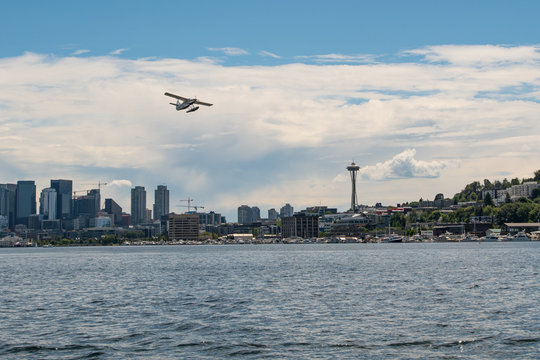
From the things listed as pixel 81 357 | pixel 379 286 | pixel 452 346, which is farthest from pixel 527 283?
pixel 81 357

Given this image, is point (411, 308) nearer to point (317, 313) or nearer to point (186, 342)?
point (317, 313)

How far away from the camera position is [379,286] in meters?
71.1

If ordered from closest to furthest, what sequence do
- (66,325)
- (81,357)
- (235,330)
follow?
→ (81,357) → (235,330) → (66,325)

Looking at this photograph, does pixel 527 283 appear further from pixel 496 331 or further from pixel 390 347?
pixel 390 347

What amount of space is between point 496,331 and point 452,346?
5.72 metres

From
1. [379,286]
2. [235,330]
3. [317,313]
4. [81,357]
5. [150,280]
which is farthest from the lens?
[150,280]

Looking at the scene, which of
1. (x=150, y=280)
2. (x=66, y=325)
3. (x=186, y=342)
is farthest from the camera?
(x=150, y=280)

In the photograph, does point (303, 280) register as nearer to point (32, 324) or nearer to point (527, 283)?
point (527, 283)

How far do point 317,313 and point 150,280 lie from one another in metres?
41.6

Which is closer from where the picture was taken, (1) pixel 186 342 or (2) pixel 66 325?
(1) pixel 186 342

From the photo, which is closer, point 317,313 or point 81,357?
point 81,357

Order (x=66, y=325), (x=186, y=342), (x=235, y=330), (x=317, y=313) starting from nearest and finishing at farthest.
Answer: (x=186, y=342) → (x=235, y=330) → (x=66, y=325) → (x=317, y=313)

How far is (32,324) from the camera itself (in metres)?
47.9

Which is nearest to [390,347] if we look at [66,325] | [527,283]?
[66,325]
